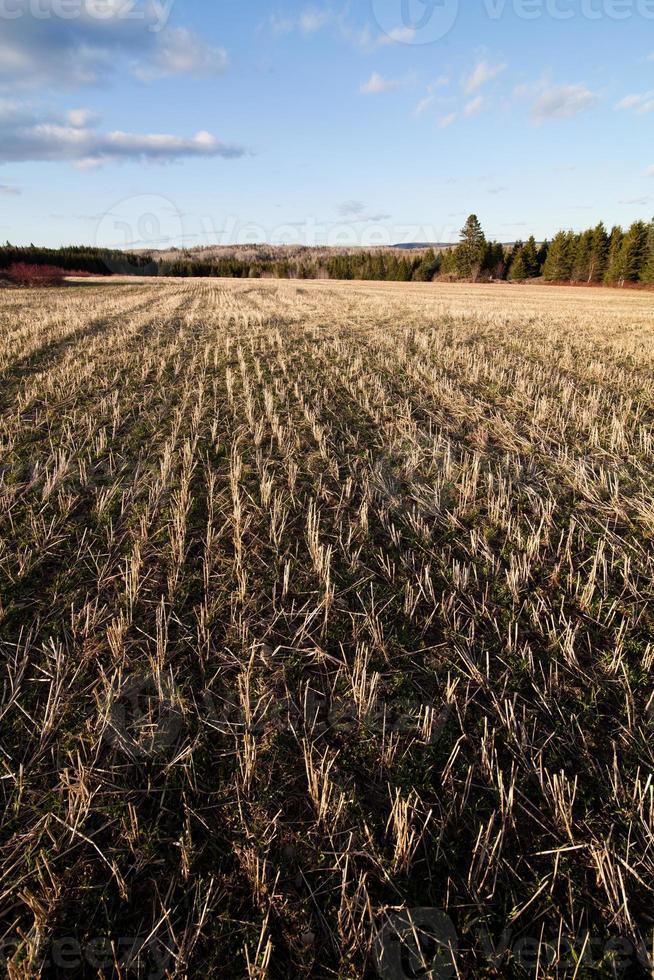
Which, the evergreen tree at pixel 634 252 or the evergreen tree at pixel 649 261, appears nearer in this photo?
the evergreen tree at pixel 649 261

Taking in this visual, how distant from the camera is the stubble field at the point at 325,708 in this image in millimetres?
1932

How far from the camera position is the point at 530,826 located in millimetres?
2287

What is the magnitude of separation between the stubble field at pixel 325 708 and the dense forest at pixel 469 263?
72051 mm

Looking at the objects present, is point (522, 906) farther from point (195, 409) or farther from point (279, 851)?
point (195, 409)

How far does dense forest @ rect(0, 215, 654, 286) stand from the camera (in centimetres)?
6266

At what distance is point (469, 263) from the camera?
263ft

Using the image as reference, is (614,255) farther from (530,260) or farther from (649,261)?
(530,260)

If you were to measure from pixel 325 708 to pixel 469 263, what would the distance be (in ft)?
296

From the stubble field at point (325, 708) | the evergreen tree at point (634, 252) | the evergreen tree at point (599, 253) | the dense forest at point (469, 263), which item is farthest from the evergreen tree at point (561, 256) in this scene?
the stubble field at point (325, 708)

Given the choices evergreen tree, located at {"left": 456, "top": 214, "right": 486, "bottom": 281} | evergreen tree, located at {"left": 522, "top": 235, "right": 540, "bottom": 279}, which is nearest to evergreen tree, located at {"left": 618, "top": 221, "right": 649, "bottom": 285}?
evergreen tree, located at {"left": 522, "top": 235, "right": 540, "bottom": 279}

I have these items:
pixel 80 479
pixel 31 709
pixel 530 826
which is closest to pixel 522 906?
pixel 530 826

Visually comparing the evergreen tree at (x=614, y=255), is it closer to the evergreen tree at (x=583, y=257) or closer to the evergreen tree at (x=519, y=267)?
the evergreen tree at (x=583, y=257)

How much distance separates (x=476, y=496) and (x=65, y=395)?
7540mm

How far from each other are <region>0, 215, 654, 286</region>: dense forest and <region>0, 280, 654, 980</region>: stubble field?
72.1 meters
